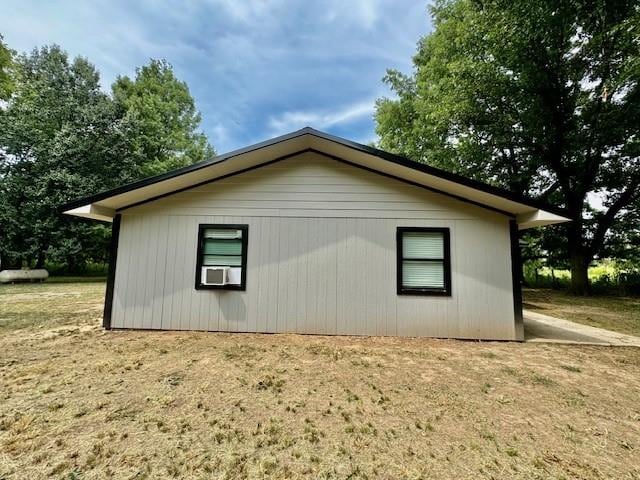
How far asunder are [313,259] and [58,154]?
648 inches

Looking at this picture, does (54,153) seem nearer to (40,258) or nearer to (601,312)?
(40,258)

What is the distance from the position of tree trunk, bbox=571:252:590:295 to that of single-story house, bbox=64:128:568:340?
33.7 ft

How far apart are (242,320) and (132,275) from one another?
2.24 metres

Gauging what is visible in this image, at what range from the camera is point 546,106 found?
37.5 feet

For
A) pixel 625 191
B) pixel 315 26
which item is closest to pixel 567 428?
pixel 315 26

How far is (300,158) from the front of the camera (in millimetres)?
5770

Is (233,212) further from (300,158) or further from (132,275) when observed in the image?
(132,275)

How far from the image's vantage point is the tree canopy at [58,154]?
14.5 meters

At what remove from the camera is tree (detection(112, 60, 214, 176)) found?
1923cm

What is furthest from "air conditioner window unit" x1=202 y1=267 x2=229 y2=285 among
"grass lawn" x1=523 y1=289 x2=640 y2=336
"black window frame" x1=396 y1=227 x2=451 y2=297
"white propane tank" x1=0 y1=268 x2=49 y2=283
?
"white propane tank" x1=0 y1=268 x2=49 y2=283

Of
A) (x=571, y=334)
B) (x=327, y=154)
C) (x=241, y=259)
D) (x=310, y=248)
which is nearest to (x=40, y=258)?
(x=241, y=259)

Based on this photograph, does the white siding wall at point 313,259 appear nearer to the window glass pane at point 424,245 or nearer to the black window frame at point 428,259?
the black window frame at point 428,259

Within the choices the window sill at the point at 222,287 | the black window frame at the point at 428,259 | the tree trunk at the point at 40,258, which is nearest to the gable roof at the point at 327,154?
the black window frame at the point at 428,259

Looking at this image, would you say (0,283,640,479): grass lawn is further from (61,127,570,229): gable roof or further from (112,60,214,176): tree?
(112,60,214,176): tree
